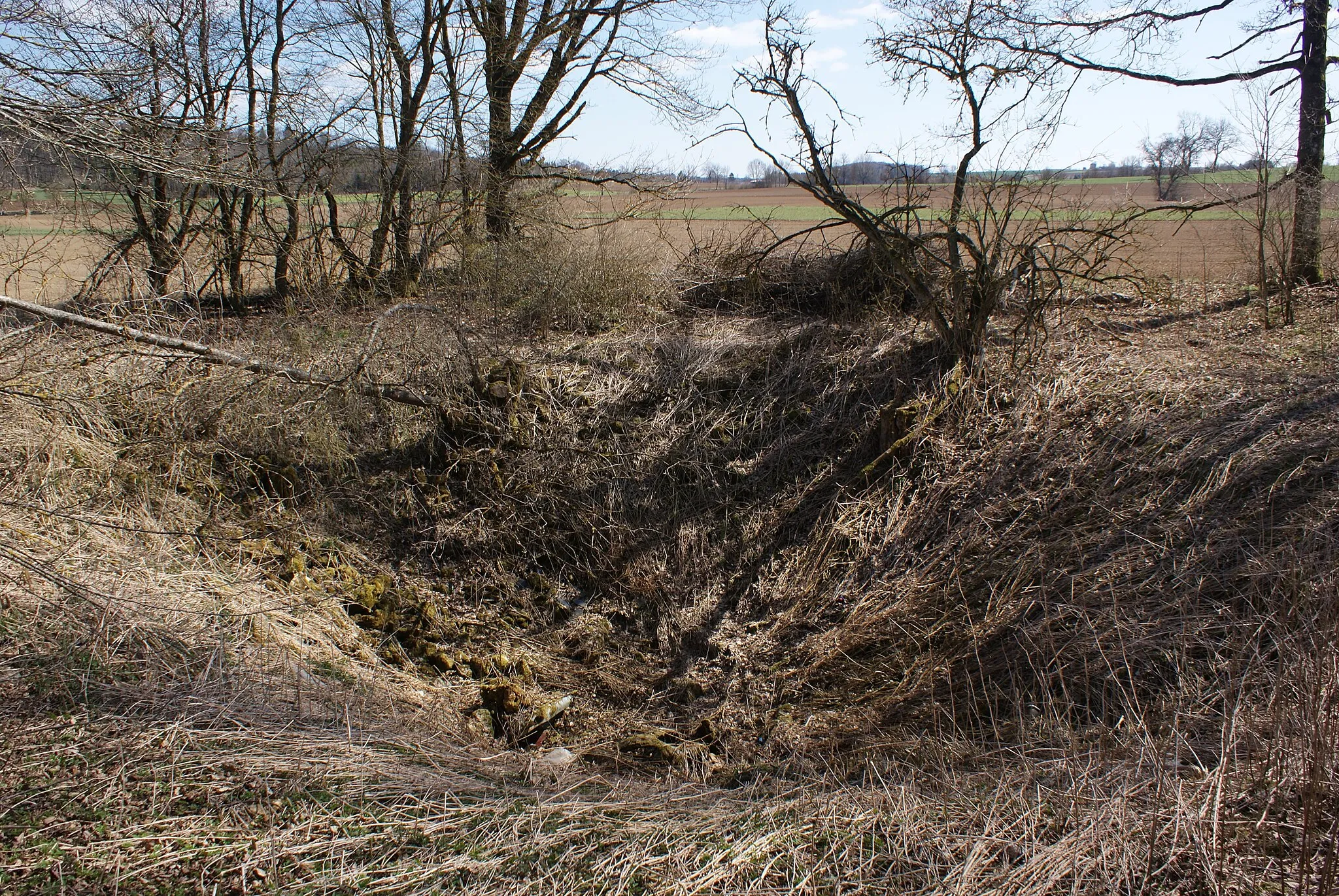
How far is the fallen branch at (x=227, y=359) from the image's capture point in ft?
15.9

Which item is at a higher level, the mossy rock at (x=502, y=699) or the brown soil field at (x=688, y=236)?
the brown soil field at (x=688, y=236)

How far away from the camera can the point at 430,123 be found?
937cm

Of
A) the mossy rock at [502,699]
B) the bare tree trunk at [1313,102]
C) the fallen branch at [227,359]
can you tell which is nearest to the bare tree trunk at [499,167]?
the fallen branch at [227,359]

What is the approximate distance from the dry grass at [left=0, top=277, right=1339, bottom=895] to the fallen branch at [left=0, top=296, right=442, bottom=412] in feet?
0.86

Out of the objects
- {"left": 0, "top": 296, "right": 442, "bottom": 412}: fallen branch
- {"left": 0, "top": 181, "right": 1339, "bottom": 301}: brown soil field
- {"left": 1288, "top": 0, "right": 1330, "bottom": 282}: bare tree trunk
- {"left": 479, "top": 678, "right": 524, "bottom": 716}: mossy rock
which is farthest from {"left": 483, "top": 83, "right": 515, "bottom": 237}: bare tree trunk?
{"left": 1288, "top": 0, "right": 1330, "bottom": 282}: bare tree trunk

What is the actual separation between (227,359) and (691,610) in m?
3.78

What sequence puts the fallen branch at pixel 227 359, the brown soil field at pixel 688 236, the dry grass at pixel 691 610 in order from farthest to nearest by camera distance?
the brown soil field at pixel 688 236
the fallen branch at pixel 227 359
the dry grass at pixel 691 610

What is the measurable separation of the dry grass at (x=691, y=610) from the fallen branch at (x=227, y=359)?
26 centimetres

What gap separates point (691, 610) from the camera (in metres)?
5.82

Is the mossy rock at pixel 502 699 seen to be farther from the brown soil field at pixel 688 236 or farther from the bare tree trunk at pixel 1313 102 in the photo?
the bare tree trunk at pixel 1313 102

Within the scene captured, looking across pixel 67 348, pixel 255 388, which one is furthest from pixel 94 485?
pixel 67 348

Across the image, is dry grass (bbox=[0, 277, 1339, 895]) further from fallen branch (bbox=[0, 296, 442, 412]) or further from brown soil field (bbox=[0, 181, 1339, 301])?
brown soil field (bbox=[0, 181, 1339, 301])

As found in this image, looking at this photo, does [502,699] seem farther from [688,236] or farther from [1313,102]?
[1313,102]

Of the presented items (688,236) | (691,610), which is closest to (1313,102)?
(688,236)
